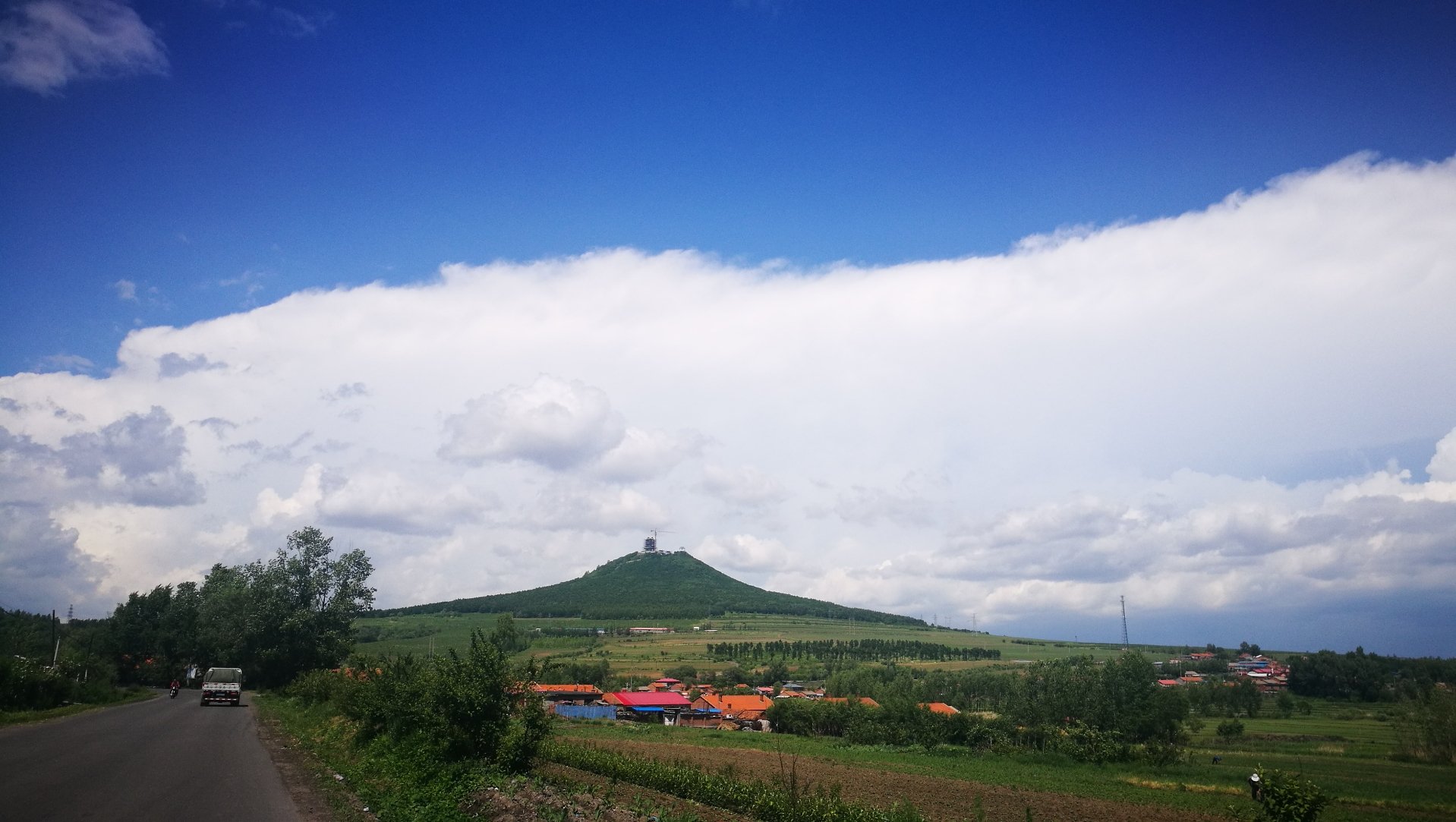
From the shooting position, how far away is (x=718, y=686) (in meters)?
114

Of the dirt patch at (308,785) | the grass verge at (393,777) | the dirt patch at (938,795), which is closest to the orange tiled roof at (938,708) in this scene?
the dirt patch at (938,795)

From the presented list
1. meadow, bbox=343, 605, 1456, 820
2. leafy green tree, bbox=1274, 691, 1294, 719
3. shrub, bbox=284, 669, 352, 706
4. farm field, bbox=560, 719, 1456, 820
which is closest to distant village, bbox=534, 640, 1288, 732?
leafy green tree, bbox=1274, 691, 1294, 719

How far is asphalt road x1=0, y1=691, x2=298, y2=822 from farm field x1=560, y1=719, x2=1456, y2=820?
40.9 feet

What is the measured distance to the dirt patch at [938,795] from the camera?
1055 inches

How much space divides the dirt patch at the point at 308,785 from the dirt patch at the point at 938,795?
11378 millimetres

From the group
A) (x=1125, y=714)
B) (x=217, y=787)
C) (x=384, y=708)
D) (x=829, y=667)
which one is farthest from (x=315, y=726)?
(x=829, y=667)

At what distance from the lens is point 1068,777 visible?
41.9 meters

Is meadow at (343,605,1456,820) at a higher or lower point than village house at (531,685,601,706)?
higher

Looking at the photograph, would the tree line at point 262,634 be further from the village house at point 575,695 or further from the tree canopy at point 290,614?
the village house at point 575,695

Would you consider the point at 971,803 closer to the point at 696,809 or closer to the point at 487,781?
the point at 696,809

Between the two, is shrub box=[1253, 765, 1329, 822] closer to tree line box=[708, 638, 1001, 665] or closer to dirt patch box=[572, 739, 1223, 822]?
dirt patch box=[572, 739, 1223, 822]

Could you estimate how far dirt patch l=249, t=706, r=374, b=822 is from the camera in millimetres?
14336

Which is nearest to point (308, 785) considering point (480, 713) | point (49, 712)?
point (480, 713)

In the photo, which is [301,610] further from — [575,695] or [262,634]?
[575,695]
